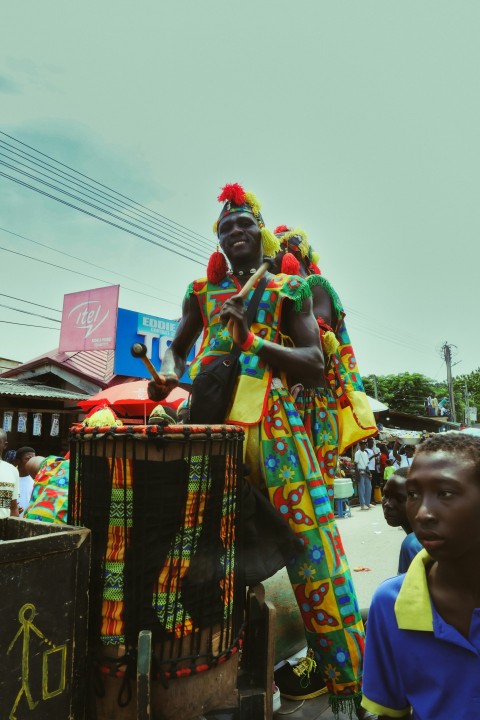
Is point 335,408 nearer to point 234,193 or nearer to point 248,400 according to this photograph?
point 248,400

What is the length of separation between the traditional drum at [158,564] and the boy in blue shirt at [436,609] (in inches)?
24.0

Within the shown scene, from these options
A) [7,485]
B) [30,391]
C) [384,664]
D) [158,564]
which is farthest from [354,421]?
[30,391]

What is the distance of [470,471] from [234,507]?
100cm

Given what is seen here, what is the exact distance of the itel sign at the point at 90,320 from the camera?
1314 centimetres

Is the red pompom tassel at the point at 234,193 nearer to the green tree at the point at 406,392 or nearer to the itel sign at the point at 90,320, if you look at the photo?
the itel sign at the point at 90,320

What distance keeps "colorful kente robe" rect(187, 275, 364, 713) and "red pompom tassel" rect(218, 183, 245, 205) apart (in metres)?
0.81

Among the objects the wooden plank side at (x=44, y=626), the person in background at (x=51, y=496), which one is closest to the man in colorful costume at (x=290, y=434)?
the person in background at (x=51, y=496)

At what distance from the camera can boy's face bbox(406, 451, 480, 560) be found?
1.24 metres

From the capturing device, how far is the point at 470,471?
1.28 m

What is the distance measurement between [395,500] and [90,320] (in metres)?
11.8

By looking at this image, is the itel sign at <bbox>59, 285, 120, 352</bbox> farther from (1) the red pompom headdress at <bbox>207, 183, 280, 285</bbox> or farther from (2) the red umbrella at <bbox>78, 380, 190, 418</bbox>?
(1) the red pompom headdress at <bbox>207, 183, 280, 285</bbox>

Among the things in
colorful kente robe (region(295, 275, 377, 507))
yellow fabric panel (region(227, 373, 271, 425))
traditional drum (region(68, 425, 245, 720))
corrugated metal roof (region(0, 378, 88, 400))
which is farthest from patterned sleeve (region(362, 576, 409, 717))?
corrugated metal roof (region(0, 378, 88, 400))

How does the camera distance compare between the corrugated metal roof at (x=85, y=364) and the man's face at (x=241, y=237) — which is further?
the corrugated metal roof at (x=85, y=364)

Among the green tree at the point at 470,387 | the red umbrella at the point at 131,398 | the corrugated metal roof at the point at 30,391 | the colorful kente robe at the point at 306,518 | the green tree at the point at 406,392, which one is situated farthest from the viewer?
the green tree at the point at 470,387
